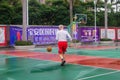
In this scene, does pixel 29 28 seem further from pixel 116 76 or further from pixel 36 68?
pixel 116 76

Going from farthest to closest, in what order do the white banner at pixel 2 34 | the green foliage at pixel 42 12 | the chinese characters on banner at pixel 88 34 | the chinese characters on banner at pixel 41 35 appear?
the green foliage at pixel 42 12 → the chinese characters on banner at pixel 88 34 → the chinese characters on banner at pixel 41 35 → the white banner at pixel 2 34

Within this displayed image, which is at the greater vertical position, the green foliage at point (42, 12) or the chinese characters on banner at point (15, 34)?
the green foliage at point (42, 12)

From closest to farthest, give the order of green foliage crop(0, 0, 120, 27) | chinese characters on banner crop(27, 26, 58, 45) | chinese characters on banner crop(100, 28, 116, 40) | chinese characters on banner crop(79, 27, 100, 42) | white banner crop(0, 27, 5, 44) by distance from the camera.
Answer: white banner crop(0, 27, 5, 44), chinese characters on banner crop(27, 26, 58, 45), chinese characters on banner crop(79, 27, 100, 42), chinese characters on banner crop(100, 28, 116, 40), green foliage crop(0, 0, 120, 27)

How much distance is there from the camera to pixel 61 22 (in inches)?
1741

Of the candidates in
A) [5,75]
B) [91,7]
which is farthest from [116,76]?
[91,7]

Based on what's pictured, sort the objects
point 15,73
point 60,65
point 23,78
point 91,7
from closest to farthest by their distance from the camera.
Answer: point 23,78 < point 15,73 < point 60,65 < point 91,7

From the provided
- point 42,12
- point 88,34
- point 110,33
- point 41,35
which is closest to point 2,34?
point 41,35

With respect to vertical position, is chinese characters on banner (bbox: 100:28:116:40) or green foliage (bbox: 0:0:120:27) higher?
green foliage (bbox: 0:0:120:27)

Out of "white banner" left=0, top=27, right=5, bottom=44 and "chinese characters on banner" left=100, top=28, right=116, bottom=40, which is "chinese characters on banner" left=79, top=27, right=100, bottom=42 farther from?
"white banner" left=0, top=27, right=5, bottom=44

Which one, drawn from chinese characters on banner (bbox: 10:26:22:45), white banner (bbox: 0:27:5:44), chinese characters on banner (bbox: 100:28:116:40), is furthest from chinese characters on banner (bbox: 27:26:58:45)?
chinese characters on banner (bbox: 100:28:116:40)

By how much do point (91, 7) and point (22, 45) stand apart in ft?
93.6

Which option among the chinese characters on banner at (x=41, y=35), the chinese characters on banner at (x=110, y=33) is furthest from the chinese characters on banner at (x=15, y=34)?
the chinese characters on banner at (x=110, y=33)

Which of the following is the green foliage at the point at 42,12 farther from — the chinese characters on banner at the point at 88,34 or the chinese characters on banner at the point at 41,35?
the chinese characters on banner at the point at 41,35

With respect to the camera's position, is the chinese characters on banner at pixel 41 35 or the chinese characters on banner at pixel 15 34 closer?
the chinese characters on banner at pixel 15 34
